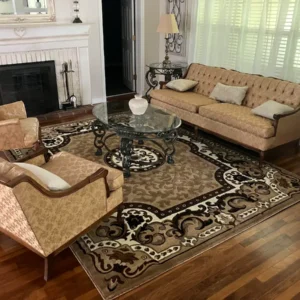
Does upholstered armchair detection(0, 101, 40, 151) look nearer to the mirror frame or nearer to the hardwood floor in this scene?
the hardwood floor

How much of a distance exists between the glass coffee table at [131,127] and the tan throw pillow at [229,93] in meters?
1.00

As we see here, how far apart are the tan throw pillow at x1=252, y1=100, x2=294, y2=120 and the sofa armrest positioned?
0.07m

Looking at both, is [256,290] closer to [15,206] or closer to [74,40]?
[15,206]

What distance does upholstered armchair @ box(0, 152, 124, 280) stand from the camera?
72.0 inches

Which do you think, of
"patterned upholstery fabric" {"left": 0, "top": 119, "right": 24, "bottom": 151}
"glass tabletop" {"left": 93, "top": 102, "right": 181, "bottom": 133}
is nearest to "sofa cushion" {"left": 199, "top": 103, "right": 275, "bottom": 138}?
"glass tabletop" {"left": 93, "top": 102, "right": 181, "bottom": 133}

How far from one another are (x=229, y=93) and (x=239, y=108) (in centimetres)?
34

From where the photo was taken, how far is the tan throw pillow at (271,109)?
3572mm

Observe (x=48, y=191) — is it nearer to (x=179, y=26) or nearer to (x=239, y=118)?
(x=239, y=118)

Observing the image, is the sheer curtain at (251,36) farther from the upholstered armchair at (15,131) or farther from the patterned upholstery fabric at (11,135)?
the patterned upholstery fabric at (11,135)

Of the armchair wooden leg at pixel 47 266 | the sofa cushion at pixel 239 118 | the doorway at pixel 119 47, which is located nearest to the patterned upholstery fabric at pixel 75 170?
the armchair wooden leg at pixel 47 266

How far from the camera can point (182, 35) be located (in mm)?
5824

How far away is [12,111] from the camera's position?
376 cm

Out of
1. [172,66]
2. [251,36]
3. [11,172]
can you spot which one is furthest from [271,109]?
[11,172]

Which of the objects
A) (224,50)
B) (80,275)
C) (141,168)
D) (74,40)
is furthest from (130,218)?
(74,40)
